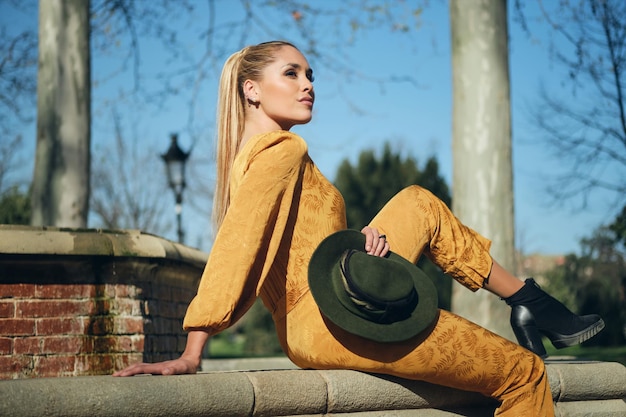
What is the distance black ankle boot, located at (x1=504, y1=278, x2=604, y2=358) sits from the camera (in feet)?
11.3

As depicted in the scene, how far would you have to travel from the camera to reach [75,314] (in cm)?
443

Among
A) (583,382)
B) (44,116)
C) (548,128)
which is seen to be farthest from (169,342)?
(548,128)

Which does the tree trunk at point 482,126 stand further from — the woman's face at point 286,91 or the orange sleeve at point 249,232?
the orange sleeve at point 249,232

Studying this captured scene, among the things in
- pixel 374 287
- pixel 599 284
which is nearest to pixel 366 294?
pixel 374 287

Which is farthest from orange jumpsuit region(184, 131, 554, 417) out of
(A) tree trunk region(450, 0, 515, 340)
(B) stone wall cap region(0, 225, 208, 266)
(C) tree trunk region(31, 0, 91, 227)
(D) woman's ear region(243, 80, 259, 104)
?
(C) tree trunk region(31, 0, 91, 227)

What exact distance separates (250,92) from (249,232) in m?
0.90

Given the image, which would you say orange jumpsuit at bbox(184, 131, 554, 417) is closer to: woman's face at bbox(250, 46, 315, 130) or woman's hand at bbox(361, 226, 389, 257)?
woman's hand at bbox(361, 226, 389, 257)

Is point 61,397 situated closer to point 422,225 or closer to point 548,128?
point 422,225

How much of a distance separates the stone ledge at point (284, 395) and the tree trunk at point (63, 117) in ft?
18.3

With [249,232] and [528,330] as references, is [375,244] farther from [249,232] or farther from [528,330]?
[528,330]

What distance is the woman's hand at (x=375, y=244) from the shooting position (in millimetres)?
3062

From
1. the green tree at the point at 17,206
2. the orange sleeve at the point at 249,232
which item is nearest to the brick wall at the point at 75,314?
the orange sleeve at the point at 249,232

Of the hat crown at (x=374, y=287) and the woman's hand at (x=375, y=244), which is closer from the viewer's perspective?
the hat crown at (x=374, y=287)

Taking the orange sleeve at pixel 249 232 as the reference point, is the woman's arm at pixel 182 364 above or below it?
below
